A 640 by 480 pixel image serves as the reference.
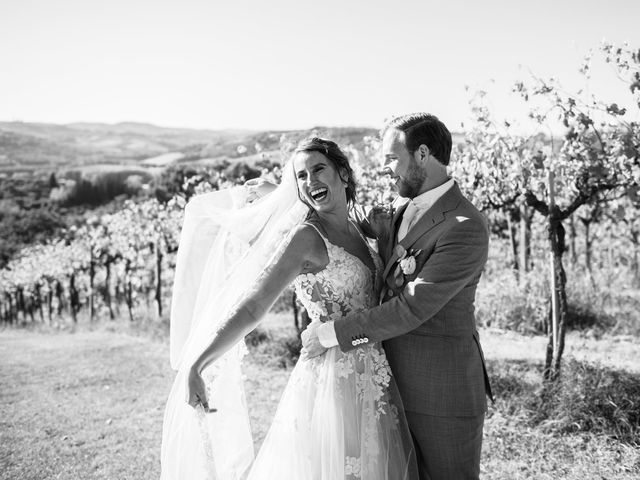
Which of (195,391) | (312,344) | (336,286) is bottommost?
(195,391)

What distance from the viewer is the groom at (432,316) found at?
2.51 metres

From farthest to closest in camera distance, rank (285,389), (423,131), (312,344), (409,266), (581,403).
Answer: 1. (581,403)
2. (285,389)
3. (312,344)
4. (423,131)
5. (409,266)

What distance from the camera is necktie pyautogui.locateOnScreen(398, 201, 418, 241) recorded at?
2850 mm

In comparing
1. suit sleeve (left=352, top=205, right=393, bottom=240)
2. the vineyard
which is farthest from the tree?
suit sleeve (left=352, top=205, right=393, bottom=240)

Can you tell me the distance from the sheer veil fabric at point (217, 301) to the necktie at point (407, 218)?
582mm

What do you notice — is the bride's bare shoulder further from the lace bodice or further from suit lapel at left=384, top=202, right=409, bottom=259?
suit lapel at left=384, top=202, right=409, bottom=259

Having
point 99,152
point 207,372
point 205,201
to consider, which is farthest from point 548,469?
point 99,152

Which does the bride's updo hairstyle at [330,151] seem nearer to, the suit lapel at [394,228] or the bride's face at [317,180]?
A: the bride's face at [317,180]

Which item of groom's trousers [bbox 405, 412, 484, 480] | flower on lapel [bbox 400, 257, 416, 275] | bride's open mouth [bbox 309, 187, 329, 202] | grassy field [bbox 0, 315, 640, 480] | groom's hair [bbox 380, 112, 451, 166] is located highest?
groom's hair [bbox 380, 112, 451, 166]

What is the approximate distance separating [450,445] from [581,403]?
11.6 ft

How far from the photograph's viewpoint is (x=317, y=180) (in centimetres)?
297

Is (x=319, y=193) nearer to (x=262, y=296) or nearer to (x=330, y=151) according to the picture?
(x=330, y=151)

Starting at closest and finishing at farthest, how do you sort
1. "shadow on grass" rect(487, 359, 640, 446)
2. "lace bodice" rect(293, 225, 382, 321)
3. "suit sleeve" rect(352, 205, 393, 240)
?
"lace bodice" rect(293, 225, 382, 321) < "suit sleeve" rect(352, 205, 393, 240) < "shadow on grass" rect(487, 359, 640, 446)

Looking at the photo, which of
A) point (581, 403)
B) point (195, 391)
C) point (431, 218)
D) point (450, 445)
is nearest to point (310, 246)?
point (431, 218)
